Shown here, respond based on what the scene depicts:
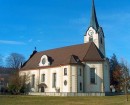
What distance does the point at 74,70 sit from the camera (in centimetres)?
6338

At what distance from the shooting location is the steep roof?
6494cm

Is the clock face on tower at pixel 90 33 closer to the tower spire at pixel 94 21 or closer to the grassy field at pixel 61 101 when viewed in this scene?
the tower spire at pixel 94 21

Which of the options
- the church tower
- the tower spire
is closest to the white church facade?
the church tower

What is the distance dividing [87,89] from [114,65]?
28.1 meters

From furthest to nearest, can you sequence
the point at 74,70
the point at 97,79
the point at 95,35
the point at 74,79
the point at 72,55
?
the point at 95,35
the point at 72,55
the point at 97,79
the point at 74,70
the point at 74,79

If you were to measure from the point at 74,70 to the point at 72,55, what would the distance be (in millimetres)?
4137

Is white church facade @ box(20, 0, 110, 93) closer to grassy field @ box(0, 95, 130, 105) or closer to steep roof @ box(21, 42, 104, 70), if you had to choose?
steep roof @ box(21, 42, 104, 70)

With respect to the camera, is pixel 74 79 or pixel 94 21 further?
pixel 94 21

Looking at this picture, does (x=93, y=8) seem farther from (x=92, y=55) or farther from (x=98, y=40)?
(x=92, y=55)

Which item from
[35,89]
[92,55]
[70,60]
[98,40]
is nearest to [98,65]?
[92,55]

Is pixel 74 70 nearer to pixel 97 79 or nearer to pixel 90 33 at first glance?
pixel 97 79

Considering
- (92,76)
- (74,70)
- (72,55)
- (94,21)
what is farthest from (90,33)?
(74,70)

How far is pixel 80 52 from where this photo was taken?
6806cm

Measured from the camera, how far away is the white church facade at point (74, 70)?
6366cm
